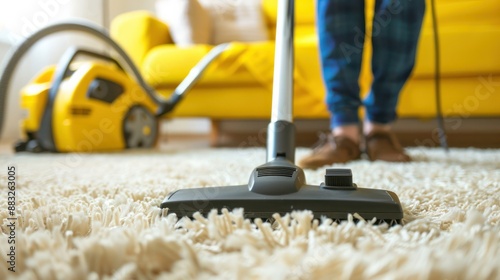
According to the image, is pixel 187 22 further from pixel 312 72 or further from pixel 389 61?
pixel 389 61

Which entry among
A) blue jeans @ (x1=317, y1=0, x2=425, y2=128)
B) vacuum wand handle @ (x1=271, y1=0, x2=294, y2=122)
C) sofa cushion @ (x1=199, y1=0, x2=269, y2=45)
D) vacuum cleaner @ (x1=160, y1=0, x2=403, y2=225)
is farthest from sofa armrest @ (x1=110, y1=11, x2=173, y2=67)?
vacuum cleaner @ (x1=160, y1=0, x2=403, y2=225)

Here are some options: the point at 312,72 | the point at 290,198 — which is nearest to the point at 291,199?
the point at 290,198

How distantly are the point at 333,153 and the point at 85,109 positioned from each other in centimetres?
77

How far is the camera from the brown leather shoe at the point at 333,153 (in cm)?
85

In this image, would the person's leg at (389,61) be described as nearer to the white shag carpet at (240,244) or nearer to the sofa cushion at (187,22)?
the white shag carpet at (240,244)

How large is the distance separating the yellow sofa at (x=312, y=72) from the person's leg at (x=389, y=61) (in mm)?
491

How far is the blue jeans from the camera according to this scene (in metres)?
0.89

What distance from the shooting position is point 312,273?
24 centimetres

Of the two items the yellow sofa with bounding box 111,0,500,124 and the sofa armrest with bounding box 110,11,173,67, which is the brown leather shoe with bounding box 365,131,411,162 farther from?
the sofa armrest with bounding box 110,11,173,67

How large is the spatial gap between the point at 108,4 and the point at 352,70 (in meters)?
2.18

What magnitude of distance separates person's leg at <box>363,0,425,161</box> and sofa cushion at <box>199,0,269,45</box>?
3.74 ft

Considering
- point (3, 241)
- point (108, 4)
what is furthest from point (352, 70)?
point (108, 4)

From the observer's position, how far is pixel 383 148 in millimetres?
957

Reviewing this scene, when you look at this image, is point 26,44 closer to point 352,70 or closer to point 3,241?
point 352,70
